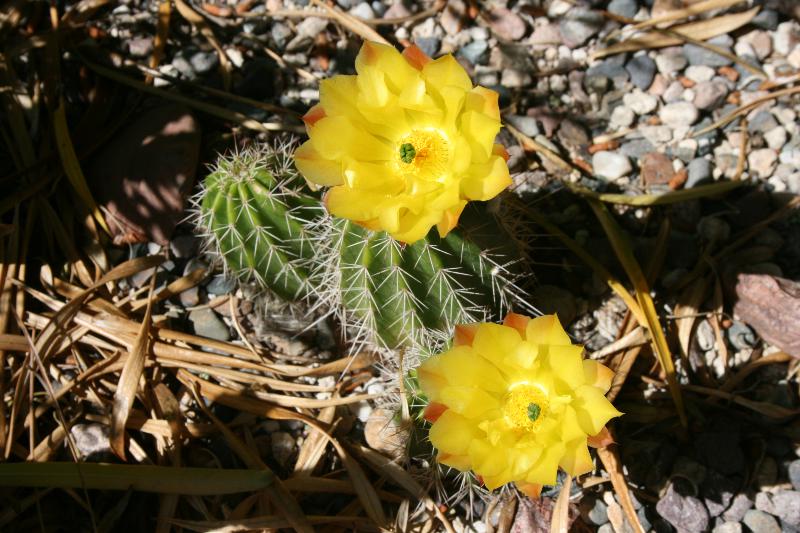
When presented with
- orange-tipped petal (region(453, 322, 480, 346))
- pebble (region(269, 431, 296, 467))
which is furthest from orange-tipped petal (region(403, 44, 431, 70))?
pebble (region(269, 431, 296, 467))

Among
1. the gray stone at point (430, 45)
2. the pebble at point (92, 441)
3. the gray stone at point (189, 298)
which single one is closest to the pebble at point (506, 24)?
the gray stone at point (430, 45)

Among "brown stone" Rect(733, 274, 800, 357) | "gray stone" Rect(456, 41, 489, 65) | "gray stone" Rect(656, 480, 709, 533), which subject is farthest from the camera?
"gray stone" Rect(456, 41, 489, 65)

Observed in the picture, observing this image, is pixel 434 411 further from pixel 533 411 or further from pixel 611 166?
pixel 611 166

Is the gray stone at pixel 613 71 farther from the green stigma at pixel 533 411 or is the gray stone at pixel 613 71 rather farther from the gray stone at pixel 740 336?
the green stigma at pixel 533 411

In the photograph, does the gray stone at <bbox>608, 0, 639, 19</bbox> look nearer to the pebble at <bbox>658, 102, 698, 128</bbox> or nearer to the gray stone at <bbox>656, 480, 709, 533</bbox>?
the pebble at <bbox>658, 102, 698, 128</bbox>

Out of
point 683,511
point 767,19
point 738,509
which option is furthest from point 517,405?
point 767,19

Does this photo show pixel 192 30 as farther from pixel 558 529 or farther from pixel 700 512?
pixel 700 512

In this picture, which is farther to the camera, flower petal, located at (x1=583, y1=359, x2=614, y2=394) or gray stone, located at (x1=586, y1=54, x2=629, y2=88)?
gray stone, located at (x1=586, y1=54, x2=629, y2=88)
